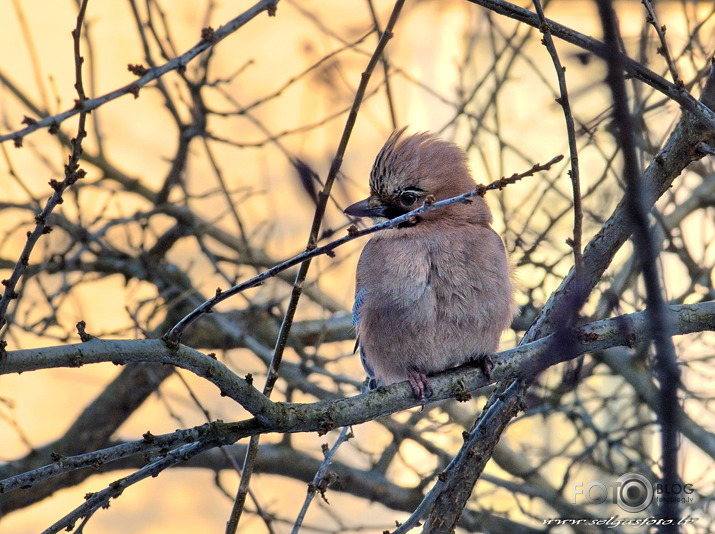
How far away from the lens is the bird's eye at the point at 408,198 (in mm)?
3711

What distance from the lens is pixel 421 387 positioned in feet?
9.73

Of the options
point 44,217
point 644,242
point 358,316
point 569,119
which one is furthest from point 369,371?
point 644,242

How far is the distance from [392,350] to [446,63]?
3954mm

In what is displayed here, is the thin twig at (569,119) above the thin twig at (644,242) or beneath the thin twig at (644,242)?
above

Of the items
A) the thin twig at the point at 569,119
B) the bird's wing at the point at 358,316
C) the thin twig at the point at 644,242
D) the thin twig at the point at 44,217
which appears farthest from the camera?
the bird's wing at the point at 358,316

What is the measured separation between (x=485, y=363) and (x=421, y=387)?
299 mm

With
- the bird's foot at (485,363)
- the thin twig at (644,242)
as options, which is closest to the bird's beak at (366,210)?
the bird's foot at (485,363)

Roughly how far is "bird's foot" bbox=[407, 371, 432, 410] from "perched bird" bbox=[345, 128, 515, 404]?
0.02 meters

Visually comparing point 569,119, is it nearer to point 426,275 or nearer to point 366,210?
point 426,275

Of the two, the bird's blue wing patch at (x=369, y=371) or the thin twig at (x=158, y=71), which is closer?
the thin twig at (x=158, y=71)

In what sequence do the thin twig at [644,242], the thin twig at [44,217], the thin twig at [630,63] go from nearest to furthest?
the thin twig at [644,242]
the thin twig at [44,217]
the thin twig at [630,63]

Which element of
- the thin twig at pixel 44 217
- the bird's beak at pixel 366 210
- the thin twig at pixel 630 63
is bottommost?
the thin twig at pixel 44 217

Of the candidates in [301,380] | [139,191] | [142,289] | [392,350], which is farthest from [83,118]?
[142,289]

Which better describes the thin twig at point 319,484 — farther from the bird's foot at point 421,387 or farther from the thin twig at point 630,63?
the thin twig at point 630,63
